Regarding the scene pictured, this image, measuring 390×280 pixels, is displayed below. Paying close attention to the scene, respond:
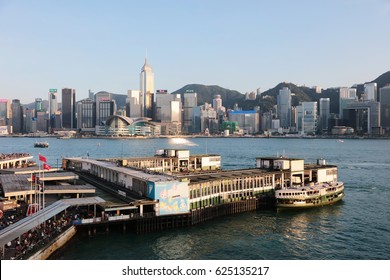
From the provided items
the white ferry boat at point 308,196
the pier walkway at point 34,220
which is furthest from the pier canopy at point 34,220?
the white ferry boat at point 308,196

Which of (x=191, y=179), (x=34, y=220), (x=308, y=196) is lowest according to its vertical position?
(x=308, y=196)

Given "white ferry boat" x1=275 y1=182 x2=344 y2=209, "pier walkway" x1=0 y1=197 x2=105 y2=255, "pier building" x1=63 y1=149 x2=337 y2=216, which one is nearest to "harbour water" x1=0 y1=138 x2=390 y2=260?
"white ferry boat" x1=275 y1=182 x2=344 y2=209

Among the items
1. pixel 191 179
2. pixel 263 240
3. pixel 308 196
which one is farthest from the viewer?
pixel 308 196

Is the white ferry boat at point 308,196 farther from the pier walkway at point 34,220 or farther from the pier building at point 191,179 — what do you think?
the pier walkway at point 34,220

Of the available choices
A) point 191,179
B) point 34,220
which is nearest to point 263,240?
point 191,179

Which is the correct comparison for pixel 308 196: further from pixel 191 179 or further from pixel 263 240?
pixel 263 240

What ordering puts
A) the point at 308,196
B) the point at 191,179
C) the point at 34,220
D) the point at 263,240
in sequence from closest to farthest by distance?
the point at 34,220 → the point at 263,240 → the point at 191,179 → the point at 308,196

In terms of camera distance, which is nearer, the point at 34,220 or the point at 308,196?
the point at 34,220

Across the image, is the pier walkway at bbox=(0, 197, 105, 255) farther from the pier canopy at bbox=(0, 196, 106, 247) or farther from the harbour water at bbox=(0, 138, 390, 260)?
the harbour water at bbox=(0, 138, 390, 260)

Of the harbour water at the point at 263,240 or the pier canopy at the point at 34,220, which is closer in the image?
the pier canopy at the point at 34,220
